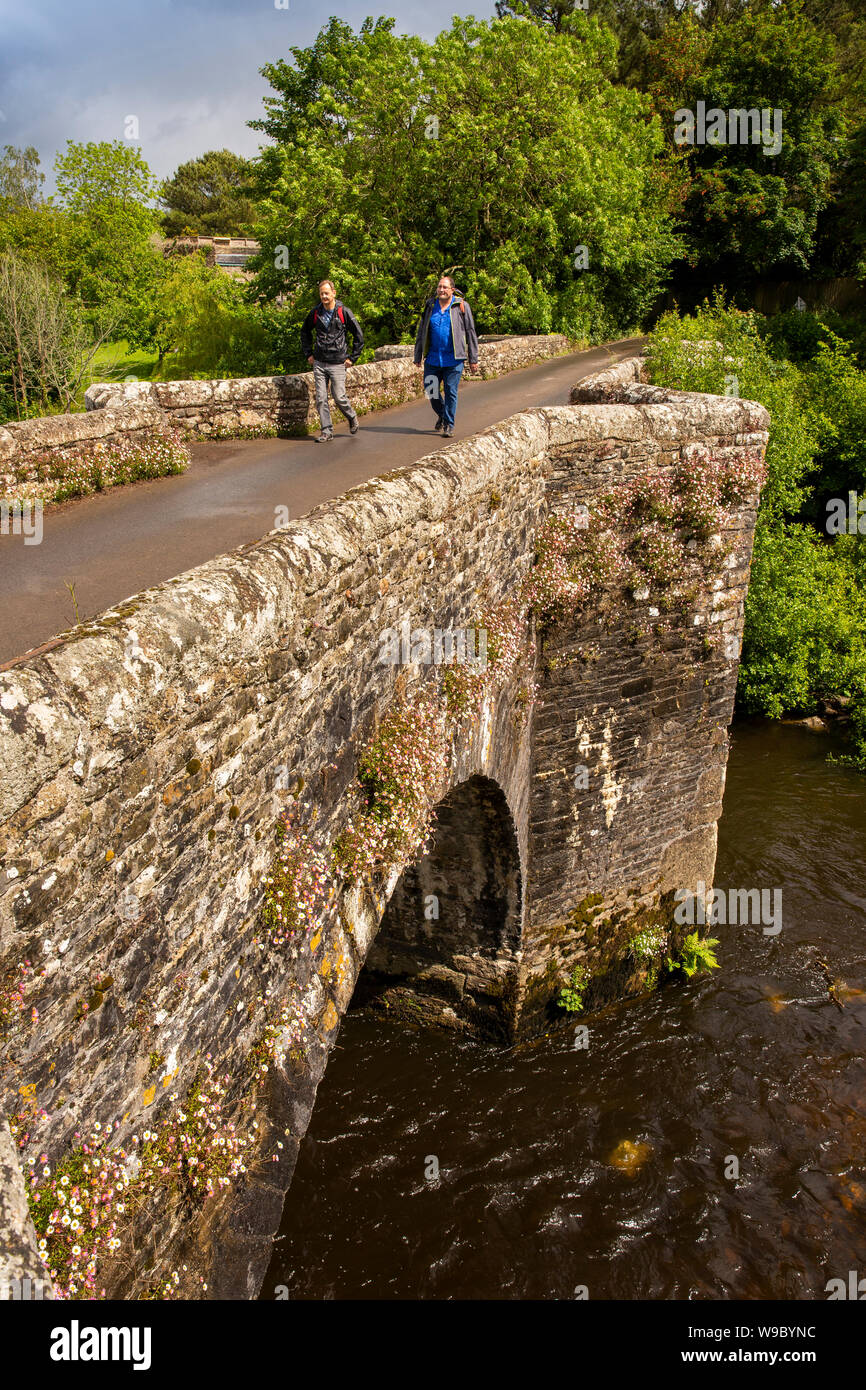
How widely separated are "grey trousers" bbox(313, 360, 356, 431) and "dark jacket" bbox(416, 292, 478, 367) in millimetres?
1604

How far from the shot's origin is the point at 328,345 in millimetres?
10086

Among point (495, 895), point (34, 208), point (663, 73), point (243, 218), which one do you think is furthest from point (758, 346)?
point (243, 218)

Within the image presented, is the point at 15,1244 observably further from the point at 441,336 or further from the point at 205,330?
the point at 205,330

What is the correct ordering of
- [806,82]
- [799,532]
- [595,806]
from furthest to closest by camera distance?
1. [806,82]
2. [799,532]
3. [595,806]

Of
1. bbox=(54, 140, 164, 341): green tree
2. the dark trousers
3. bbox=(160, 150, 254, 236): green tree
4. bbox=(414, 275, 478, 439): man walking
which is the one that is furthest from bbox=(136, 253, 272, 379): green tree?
bbox=(160, 150, 254, 236): green tree

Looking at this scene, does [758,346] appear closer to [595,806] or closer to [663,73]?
[595,806]

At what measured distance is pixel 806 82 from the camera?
27.1 metres

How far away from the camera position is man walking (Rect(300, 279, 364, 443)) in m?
9.86

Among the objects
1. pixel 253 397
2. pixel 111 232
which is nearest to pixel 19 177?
pixel 111 232

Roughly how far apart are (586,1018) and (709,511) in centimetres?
595

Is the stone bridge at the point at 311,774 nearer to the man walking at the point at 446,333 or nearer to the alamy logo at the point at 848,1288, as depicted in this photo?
the man walking at the point at 446,333

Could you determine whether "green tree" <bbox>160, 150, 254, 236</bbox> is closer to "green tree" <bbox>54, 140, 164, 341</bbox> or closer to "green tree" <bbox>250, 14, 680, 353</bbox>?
"green tree" <bbox>54, 140, 164, 341</bbox>
